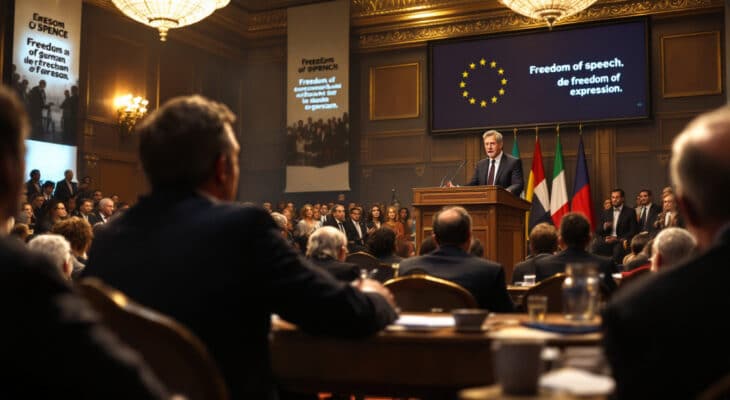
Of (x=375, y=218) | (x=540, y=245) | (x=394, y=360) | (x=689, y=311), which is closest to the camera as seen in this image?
(x=689, y=311)

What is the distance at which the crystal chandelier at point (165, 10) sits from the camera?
31.3ft

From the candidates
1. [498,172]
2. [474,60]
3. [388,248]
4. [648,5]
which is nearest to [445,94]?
[474,60]

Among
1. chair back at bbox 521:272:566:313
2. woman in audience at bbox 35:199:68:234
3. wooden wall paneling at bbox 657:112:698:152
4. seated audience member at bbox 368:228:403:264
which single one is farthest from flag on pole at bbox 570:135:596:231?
chair back at bbox 521:272:566:313

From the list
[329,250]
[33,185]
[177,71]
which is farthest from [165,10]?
[329,250]

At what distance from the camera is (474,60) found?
1307cm

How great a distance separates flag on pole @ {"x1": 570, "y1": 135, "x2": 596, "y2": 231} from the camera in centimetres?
1201

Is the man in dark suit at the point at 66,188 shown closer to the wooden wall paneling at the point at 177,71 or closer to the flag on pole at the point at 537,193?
the wooden wall paneling at the point at 177,71

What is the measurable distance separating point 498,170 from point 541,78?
5.43 metres

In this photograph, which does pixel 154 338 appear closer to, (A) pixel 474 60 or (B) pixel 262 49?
(A) pixel 474 60

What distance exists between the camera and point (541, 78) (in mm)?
12602

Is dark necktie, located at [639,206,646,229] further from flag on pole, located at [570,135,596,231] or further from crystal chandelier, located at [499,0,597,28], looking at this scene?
crystal chandelier, located at [499,0,597,28]

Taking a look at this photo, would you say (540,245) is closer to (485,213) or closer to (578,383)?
(485,213)

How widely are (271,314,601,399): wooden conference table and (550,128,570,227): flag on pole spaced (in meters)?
10.5

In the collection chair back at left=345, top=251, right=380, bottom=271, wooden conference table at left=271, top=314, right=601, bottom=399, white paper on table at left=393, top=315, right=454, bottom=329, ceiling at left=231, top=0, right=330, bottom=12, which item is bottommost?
wooden conference table at left=271, top=314, right=601, bottom=399
